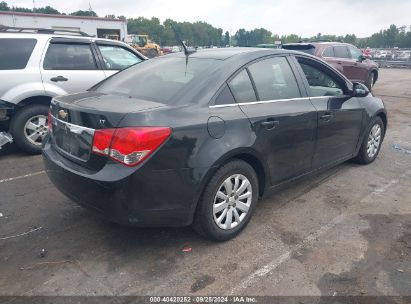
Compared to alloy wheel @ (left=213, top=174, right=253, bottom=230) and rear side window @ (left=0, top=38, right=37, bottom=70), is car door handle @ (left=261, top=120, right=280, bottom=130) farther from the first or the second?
rear side window @ (left=0, top=38, right=37, bottom=70)

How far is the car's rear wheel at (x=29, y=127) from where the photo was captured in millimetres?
5625

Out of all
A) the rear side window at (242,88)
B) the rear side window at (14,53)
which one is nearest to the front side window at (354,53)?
the rear side window at (14,53)

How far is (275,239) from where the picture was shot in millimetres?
3395

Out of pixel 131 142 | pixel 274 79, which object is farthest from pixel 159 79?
pixel 274 79

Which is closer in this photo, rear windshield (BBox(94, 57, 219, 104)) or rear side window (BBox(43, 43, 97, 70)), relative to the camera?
rear windshield (BBox(94, 57, 219, 104))

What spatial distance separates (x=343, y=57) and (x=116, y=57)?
8.47 metres

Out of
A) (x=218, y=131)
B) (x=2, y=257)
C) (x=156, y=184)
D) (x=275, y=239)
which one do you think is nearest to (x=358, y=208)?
(x=275, y=239)

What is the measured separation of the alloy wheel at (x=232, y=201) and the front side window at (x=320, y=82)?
1.41m

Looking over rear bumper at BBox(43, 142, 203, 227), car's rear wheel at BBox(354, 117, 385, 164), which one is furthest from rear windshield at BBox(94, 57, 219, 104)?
car's rear wheel at BBox(354, 117, 385, 164)

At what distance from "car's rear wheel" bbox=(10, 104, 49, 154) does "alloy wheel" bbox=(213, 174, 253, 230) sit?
371 cm

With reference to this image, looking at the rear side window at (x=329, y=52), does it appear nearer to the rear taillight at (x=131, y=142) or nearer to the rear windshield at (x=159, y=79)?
the rear windshield at (x=159, y=79)

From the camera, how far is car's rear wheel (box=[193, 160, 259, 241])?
3066 mm

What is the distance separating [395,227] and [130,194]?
2.59 meters

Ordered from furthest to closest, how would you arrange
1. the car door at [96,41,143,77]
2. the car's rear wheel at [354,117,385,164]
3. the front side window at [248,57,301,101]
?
the car door at [96,41,143,77], the car's rear wheel at [354,117,385,164], the front side window at [248,57,301,101]
